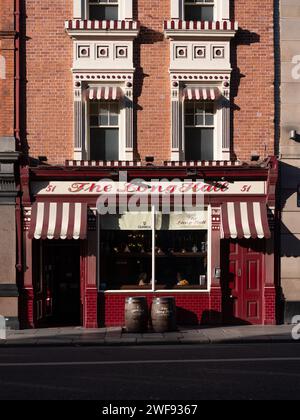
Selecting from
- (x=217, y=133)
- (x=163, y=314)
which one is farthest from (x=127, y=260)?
(x=217, y=133)

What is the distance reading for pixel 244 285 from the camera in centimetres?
2039

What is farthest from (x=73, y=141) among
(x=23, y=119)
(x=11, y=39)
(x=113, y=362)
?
(x=113, y=362)

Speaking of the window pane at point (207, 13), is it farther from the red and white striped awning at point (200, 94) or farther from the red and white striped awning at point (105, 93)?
the red and white striped awning at point (105, 93)

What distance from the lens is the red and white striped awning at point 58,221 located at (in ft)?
63.9

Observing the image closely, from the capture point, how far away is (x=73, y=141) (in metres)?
20.1

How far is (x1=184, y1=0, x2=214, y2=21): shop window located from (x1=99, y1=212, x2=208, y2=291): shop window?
17.7ft

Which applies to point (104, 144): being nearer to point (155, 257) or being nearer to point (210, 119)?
point (210, 119)

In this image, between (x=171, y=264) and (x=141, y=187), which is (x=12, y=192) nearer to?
(x=141, y=187)

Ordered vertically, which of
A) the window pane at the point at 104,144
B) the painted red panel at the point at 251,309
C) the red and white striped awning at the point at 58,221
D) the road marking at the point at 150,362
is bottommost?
the road marking at the point at 150,362

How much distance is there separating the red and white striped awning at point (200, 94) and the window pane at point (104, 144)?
2095 millimetres

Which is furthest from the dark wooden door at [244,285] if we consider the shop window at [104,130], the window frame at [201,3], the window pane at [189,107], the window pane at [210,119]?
the window frame at [201,3]

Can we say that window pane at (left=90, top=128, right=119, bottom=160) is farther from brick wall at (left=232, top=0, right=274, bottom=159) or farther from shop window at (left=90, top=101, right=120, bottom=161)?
brick wall at (left=232, top=0, right=274, bottom=159)

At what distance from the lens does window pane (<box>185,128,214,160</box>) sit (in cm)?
2048

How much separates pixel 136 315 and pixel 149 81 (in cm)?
615
